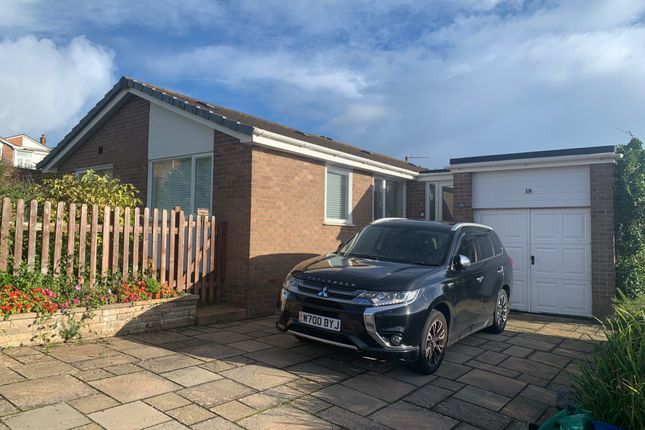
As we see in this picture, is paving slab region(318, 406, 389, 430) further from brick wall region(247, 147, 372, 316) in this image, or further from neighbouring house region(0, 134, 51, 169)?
neighbouring house region(0, 134, 51, 169)

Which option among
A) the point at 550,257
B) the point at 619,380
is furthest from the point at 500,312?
the point at 619,380

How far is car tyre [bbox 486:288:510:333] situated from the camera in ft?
24.1

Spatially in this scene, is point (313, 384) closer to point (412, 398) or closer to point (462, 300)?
point (412, 398)

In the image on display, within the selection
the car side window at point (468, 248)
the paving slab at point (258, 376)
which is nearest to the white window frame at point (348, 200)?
the car side window at point (468, 248)

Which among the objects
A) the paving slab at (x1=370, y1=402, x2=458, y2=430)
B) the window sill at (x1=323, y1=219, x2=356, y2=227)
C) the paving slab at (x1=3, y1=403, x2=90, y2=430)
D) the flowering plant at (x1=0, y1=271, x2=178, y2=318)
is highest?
the window sill at (x1=323, y1=219, x2=356, y2=227)

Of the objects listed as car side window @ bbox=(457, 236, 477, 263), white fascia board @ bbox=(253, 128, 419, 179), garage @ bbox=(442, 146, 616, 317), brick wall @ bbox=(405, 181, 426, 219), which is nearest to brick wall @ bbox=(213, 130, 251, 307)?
white fascia board @ bbox=(253, 128, 419, 179)

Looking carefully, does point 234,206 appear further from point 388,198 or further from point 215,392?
point 388,198

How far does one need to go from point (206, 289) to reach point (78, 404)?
14.3 feet

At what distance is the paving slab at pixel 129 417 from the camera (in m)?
3.38

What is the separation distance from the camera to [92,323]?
5.70 meters

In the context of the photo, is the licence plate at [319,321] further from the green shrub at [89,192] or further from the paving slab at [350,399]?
the green shrub at [89,192]

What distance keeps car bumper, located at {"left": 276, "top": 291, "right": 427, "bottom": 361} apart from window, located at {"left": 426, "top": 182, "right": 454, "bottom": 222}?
337 inches

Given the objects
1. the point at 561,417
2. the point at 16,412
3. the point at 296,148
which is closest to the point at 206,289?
the point at 296,148

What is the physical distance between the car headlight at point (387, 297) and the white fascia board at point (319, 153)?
417 centimetres
